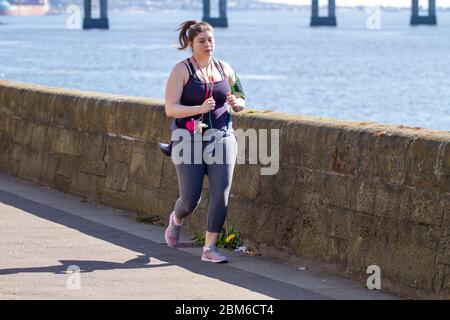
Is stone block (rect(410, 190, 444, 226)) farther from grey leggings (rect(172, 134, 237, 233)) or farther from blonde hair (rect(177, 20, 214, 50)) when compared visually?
blonde hair (rect(177, 20, 214, 50))

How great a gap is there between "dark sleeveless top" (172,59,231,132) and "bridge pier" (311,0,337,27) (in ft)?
550

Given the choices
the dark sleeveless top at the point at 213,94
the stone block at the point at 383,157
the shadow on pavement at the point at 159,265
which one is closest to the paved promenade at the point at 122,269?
the shadow on pavement at the point at 159,265

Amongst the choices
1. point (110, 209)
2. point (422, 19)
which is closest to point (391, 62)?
point (110, 209)

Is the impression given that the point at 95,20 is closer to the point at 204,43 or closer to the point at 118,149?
the point at 118,149

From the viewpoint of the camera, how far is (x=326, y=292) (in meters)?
7.74

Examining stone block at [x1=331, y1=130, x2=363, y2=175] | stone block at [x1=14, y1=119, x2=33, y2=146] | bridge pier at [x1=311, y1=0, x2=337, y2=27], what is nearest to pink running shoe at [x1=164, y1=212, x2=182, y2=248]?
stone block at [x1=331, y1=130, x2=363, y2=175]

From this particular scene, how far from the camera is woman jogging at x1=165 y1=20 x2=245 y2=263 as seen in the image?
27.2 feet

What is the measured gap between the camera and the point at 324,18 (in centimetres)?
19412

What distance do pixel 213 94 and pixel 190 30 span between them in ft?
1.43

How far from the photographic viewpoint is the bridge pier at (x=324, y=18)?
582ft

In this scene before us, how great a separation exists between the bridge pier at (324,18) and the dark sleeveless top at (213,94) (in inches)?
6599

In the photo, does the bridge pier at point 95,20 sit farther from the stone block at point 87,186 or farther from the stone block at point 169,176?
the stone block at point 169,176
